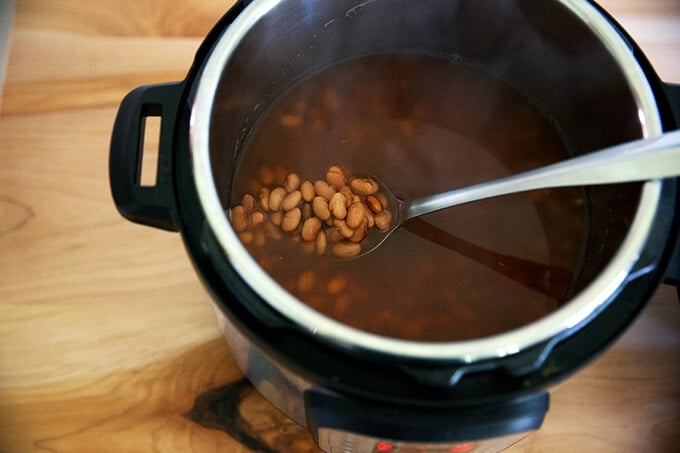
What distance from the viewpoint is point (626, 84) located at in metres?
0.61

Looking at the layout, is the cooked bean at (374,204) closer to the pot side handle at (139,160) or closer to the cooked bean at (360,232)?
the cooked bean at (360,232)

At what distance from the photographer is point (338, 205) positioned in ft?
2.29

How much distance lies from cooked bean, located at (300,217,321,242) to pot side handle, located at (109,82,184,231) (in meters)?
0.17

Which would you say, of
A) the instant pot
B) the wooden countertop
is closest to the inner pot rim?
the instant pot

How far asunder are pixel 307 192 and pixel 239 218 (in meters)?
0.08

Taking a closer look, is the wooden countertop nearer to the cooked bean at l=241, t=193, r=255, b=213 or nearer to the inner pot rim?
the cooked bean at l=241, t=193, r=255, b=213

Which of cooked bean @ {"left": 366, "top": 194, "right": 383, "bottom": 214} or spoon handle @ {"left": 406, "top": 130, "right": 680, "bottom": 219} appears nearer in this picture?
spoon handle @ {"left": 406, "top": 130, "right": 680, "bottom": 219}

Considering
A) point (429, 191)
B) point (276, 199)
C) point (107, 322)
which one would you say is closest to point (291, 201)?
point (276, 199)

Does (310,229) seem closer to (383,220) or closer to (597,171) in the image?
(383,220)

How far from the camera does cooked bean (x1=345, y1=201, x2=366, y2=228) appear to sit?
0.69 meters

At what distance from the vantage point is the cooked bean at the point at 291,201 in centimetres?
70

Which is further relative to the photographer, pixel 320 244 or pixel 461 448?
pixel 320 244

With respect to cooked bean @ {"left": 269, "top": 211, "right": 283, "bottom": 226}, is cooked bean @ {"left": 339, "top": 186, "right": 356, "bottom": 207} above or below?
above

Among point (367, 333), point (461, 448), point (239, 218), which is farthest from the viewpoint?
point (239, 218)
